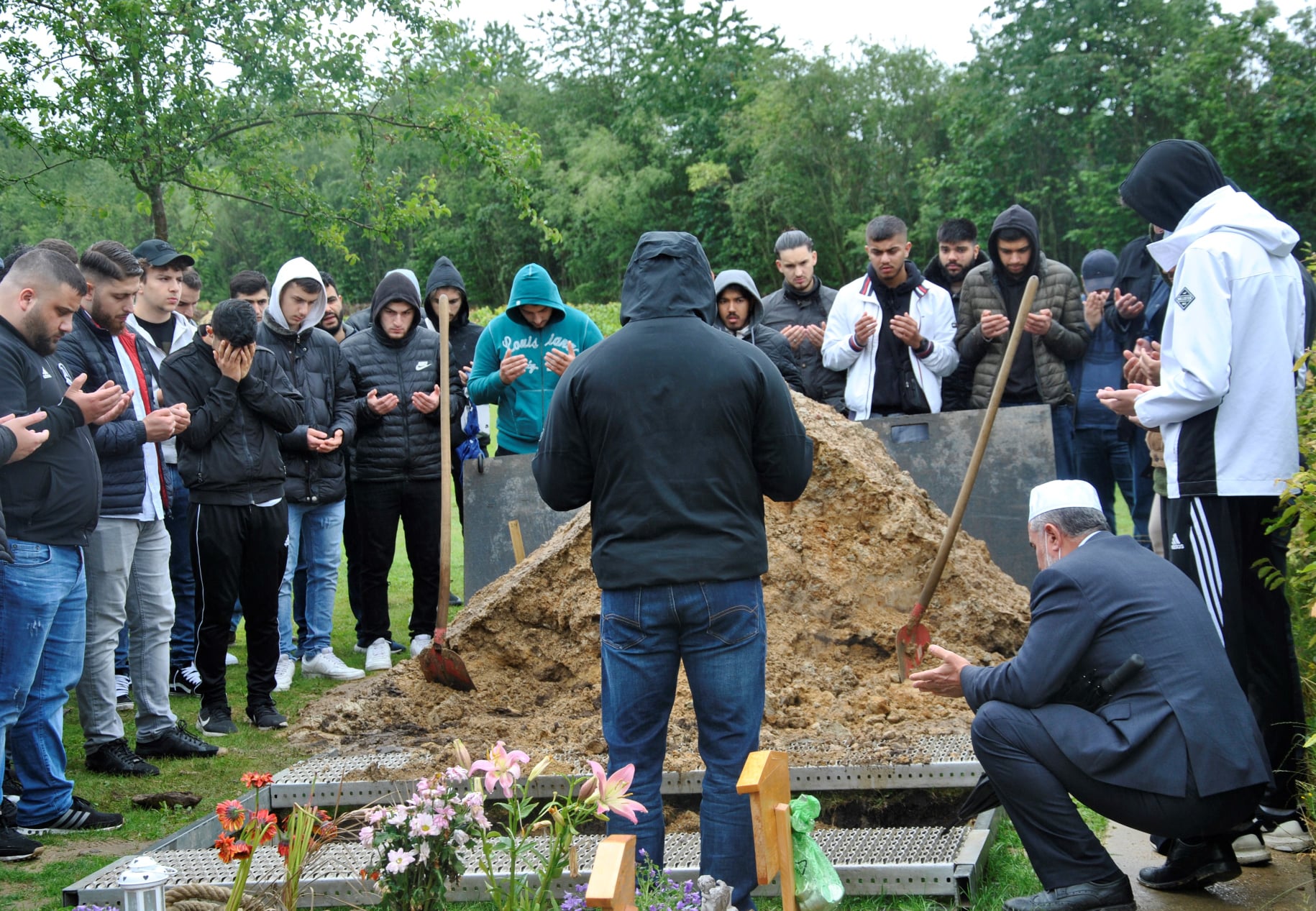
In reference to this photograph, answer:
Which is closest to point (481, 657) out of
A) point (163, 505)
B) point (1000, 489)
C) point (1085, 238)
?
point (163, 505)

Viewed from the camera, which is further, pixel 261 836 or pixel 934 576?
pixel 934 576

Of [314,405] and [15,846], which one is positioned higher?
[314,405]

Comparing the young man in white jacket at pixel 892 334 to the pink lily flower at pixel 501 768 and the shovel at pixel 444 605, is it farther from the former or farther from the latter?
the pink lily flower at pixel 501 768

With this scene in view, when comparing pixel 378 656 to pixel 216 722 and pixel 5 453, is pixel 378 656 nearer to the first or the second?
pixel 216 722

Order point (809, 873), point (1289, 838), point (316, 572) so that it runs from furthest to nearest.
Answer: point (316, 572) < point (1289, 838) < point (809, 873)

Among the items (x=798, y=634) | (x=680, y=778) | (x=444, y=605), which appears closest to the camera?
(x=680, y=778)

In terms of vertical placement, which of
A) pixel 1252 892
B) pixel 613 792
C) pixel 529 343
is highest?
pixel 529 343

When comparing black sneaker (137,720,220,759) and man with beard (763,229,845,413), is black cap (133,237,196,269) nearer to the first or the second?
black sneaker (137,720,220,759)

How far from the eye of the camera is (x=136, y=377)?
5742mm

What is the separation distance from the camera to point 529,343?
773 cm

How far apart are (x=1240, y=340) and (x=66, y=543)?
14.6 feet

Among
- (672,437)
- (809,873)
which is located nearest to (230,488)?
(672,437)

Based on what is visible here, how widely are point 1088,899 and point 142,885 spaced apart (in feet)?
8.55

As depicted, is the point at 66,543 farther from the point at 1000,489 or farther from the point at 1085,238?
the point at 1085,238
